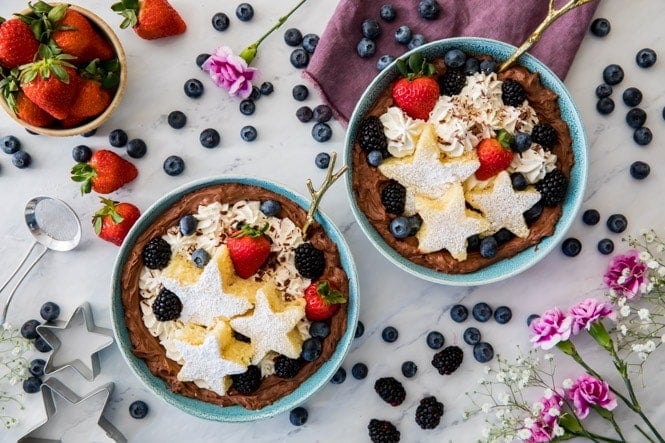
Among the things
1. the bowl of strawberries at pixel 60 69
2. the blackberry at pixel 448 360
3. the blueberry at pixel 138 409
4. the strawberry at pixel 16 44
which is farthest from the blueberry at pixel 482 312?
the strawberry at pixel 16 44

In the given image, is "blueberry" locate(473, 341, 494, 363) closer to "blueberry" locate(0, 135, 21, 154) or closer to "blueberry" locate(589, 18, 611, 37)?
"blueberry" locate(589, 18, 611, 37)

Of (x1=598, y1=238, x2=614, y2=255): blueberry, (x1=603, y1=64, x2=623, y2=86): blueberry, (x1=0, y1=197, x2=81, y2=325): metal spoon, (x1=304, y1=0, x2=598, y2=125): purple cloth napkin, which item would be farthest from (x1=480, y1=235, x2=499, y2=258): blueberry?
(x1=0, y1=197, x2=81, y2=325): metal spoon

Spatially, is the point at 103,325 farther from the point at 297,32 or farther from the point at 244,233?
the point at 297,32

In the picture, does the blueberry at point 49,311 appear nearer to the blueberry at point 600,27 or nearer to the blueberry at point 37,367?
the blueberry at point 37,367

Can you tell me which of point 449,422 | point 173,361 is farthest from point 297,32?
point 449,422

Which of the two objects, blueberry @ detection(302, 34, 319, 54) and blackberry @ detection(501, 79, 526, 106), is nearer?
blackberry @ detection(501, 79, 526, 106)
